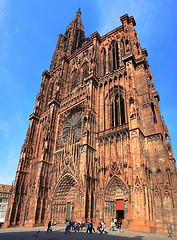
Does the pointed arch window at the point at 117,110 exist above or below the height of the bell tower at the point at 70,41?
below

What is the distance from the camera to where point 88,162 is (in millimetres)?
18875

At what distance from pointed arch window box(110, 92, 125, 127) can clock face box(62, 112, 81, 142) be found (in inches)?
201

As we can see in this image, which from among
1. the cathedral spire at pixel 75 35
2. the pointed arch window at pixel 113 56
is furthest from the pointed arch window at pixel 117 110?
the cathedral spire at pixel 75 35

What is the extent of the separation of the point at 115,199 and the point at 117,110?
Result: 10431 millimetres

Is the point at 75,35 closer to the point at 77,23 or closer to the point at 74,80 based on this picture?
the point at 77,23

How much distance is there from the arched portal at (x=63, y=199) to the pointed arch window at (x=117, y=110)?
834 centimetres

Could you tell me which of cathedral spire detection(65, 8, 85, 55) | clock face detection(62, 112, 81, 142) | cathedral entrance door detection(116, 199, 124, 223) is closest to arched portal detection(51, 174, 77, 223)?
cathedral entrance door detection(116, 199, 124, 223)

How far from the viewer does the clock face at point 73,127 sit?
81.5ft

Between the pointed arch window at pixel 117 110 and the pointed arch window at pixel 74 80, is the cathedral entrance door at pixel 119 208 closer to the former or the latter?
the pointed arch window at pixel 117 110

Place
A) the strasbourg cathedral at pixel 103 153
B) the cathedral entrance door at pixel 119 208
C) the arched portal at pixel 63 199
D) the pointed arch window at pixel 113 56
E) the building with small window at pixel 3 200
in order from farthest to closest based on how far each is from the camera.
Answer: the building with small window at pixel 3 200 → the pointed arch window at pixel 113 56 → the arched portal at pixel 63 199 → the cathedral entrance door at pixel 119 208 → the strasbourg cathedral at pixel 103 153

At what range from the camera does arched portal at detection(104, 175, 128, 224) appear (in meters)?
16.6

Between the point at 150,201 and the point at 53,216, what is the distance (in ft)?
41.0

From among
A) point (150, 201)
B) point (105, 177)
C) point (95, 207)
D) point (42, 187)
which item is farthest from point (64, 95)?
point (150, 201)

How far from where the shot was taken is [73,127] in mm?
26047
